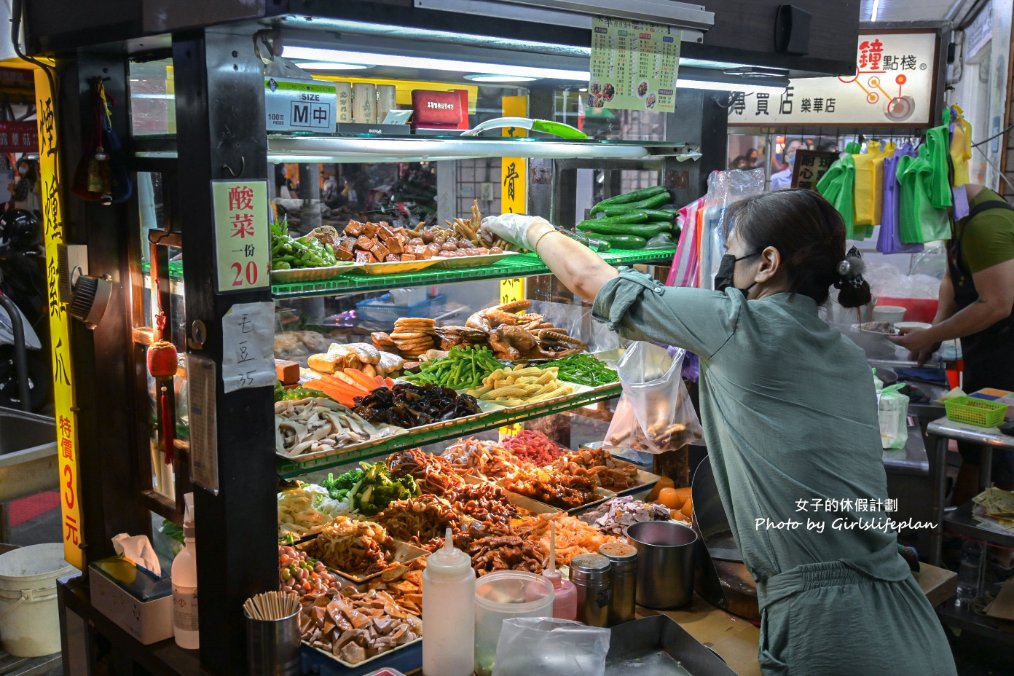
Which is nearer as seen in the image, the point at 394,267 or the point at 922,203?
the point at 394,267

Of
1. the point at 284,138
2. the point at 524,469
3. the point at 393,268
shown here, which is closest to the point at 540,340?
the point at 524,469

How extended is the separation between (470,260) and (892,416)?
261 cm

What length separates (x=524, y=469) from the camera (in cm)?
430

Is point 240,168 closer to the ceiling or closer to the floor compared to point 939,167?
closer to the floor

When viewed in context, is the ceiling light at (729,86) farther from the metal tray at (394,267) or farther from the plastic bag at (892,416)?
the plastic bag at (892,416)

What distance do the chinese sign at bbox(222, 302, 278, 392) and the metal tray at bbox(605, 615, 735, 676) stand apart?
1363mm

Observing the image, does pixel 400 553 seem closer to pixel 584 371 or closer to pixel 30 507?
pixel 584 371

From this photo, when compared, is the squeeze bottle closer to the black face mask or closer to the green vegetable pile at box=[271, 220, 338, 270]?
the black face mask

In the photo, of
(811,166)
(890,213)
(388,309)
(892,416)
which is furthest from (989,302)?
(388,309)

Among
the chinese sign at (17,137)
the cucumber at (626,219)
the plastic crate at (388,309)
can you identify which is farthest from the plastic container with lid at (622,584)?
the chinese sign at (17,137)

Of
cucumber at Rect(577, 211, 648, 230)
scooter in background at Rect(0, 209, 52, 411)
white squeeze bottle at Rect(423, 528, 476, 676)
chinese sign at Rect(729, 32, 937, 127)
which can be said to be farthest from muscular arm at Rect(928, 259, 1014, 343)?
scooter in background at Rect(0, 209, 52, 411)

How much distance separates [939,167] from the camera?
5844mm

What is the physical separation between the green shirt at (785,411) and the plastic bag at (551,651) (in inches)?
20.9

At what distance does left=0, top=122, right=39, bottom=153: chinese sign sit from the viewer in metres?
6.62
